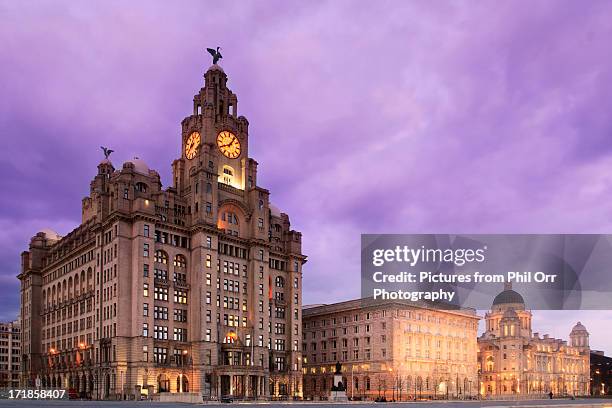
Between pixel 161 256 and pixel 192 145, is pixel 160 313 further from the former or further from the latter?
pixel 192 145

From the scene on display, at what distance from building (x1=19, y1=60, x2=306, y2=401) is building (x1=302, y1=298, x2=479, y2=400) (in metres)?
21.3

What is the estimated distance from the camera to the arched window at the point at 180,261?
138300mm

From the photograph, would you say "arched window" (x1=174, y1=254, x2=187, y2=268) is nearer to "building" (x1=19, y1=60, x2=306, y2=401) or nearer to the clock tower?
"building" (x1=19, y1=60, x2=306, y2=401)

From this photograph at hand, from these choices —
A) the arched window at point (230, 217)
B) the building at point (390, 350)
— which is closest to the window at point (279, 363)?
the building at point (390, 350)

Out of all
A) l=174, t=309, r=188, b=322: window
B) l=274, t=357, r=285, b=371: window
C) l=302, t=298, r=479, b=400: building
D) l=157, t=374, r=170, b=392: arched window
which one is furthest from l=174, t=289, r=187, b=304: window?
l=302, t=298, r=479, b=400: building

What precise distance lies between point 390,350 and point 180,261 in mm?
53933

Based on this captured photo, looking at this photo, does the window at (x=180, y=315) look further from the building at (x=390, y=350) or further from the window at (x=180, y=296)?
the building at (x=390, y=350)

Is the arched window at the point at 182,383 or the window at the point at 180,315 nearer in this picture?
the arched window at the point at 182,383

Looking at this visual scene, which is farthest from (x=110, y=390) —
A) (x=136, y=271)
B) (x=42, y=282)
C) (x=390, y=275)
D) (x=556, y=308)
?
(x=556, y=308)

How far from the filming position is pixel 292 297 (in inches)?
6181

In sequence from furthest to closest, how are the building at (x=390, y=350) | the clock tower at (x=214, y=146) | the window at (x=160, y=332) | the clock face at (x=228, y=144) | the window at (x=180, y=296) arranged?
1. the building at (x=390, y=350)
2. the clock face at (x=228, y=144)
3. the clock tower at (x=214, y=146)
4. the window at (x=180, y=296)
5. the window at (x=160, y=332)

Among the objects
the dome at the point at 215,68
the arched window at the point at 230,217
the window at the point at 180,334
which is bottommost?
the window at the point at 180,334

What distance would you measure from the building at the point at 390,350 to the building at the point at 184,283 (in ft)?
70.0

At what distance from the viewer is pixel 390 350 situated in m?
163
